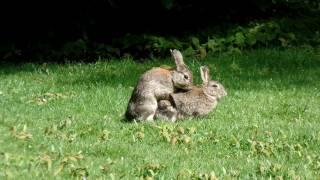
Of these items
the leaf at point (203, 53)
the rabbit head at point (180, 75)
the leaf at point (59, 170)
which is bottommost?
the leaf at point (203, 53)

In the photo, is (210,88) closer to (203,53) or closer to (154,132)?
(154,132)

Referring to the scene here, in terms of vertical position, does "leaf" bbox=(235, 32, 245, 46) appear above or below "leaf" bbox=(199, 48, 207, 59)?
above

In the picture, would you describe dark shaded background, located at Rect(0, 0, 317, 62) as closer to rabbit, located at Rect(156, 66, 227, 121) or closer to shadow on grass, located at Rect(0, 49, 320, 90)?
shadow on grass, located at Rect(0, 49, 320, 90)

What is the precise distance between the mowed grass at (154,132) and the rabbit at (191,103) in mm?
149

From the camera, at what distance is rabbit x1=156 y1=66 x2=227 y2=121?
10.7 meters

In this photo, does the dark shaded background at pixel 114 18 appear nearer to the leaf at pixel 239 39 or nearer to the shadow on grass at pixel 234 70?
the leaf at pixel 239 39

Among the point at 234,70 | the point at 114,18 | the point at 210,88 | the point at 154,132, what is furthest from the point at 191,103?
the point at 114,18

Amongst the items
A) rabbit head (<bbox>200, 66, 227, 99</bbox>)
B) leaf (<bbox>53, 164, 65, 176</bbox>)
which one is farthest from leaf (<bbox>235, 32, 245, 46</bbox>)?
leaf (<bbox>53, 164, 65, 176</bbox>)

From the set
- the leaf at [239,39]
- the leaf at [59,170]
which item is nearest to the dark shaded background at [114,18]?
the leaf at [239,39]

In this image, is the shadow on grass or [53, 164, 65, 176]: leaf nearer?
[53, 164, 65, 176]: leaf

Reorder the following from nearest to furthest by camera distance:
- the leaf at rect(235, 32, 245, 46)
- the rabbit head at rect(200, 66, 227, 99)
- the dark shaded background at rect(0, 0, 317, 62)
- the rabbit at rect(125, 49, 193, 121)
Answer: the rabbit at rect(125, 49, 193, 121) → the rabbit head at rect(200, 66, 227, 99) → the leaf at rect(235, 32, 245, 46) → the dark shaded background at rect(0, 0, 317, 62)

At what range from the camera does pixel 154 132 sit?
390 inches

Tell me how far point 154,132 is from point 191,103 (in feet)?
3.55

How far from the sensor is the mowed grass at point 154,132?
8062 mm
